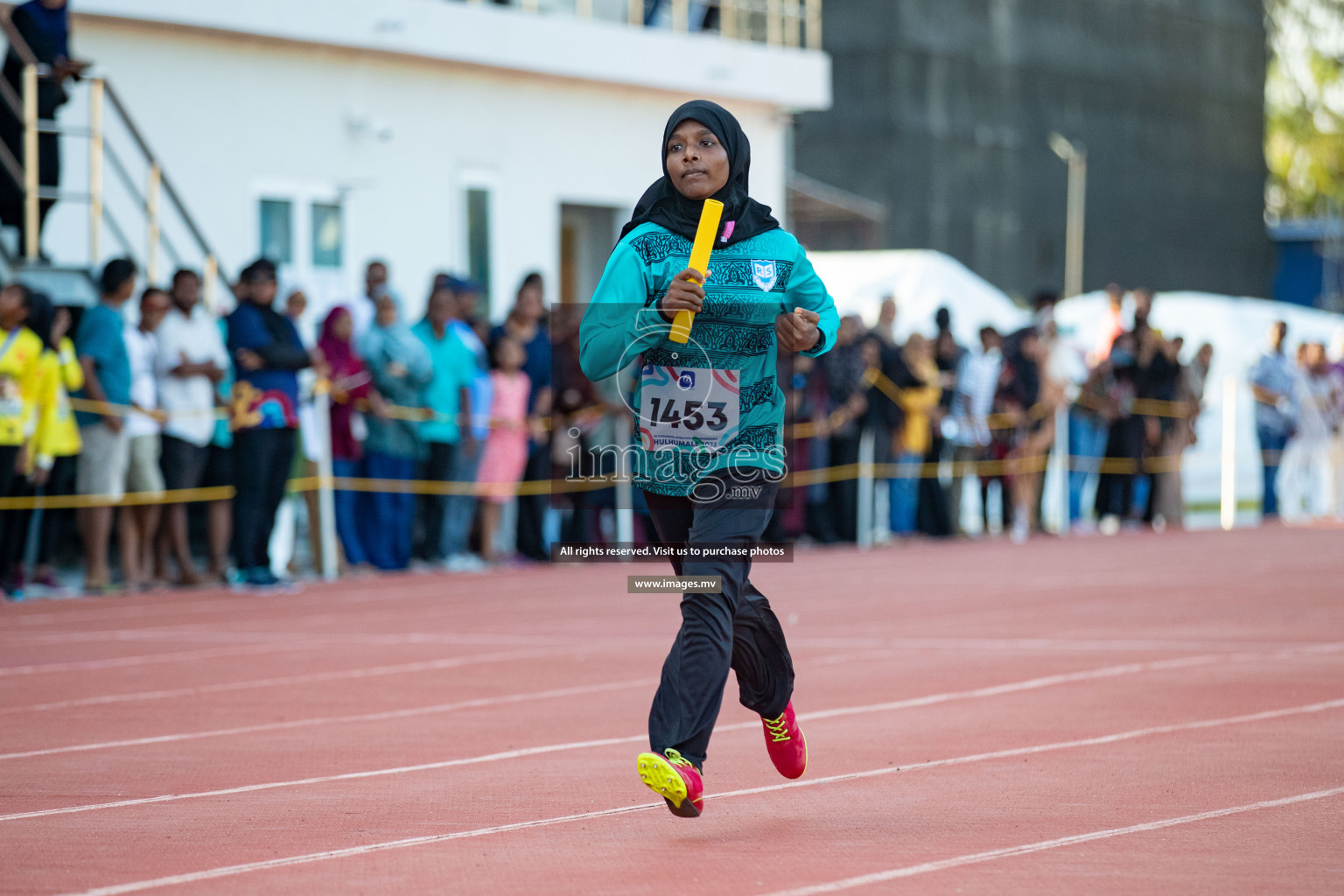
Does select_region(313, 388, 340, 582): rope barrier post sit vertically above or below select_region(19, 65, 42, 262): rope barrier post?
below

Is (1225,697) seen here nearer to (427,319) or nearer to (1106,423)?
(427,319)

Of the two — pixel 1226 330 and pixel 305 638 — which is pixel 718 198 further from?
pixel 1226 330

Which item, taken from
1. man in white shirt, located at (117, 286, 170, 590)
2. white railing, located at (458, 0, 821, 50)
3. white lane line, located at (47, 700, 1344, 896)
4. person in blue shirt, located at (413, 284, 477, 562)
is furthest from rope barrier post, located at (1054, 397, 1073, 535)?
white lane line, located at (47, 700, 1344, 896)

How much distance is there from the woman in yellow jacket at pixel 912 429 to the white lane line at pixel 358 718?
32.2 ft

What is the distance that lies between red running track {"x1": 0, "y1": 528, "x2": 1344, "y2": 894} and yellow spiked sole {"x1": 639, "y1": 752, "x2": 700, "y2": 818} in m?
0.15

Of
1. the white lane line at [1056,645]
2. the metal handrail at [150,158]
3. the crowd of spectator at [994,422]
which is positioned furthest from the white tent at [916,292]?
the white lane line at [1056,645]

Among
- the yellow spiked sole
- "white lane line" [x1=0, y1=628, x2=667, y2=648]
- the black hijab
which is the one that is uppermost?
the black hijab

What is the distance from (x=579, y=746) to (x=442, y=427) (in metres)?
8.27

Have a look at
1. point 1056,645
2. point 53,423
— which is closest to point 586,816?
point 1056,645

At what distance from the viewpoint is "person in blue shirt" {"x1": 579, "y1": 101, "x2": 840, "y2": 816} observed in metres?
5.32

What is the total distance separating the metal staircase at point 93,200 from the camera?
1368 cm

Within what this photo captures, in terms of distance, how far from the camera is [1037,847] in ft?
16.8

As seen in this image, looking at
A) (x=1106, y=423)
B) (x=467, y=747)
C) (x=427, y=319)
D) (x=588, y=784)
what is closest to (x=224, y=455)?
(x=427, y=319)

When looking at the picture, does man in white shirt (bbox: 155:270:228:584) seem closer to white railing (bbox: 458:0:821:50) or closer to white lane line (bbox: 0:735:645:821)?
white lane line (bbox: 0:735:645:821)
